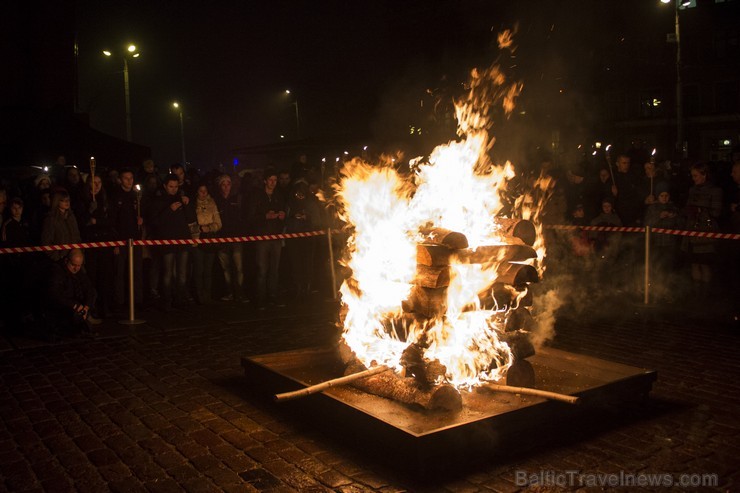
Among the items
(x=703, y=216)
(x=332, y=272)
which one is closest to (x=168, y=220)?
(x=332, y=272)

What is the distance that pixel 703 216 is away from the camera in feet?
36.7

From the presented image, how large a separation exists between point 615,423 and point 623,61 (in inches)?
2384

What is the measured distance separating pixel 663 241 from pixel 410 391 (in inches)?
321

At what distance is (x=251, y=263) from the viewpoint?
12.5 meters

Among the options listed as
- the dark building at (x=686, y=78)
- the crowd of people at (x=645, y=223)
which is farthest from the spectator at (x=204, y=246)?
the dark building at (x=686, y=78)

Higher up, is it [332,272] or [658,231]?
[658,231]

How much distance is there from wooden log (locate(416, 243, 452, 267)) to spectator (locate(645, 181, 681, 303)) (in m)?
7.29

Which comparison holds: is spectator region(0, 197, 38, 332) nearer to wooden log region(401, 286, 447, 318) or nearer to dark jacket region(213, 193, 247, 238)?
dark jacket region(213, 193, 247, 238)

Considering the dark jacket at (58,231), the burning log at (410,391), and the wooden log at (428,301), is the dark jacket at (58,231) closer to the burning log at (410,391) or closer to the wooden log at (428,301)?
the burning log at (410,391)

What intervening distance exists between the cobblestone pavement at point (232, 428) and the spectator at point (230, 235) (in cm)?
316

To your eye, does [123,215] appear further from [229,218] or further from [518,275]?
[518,275]

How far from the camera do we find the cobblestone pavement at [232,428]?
15.1ft

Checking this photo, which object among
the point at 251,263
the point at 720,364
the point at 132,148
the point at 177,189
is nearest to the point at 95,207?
the point at 177,189

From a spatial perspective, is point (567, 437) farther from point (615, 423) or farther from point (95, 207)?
point (95, 207)
